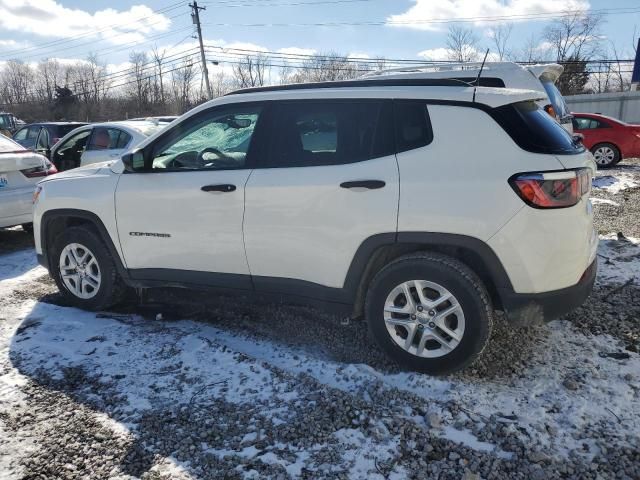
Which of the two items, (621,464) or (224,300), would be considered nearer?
(621,464)

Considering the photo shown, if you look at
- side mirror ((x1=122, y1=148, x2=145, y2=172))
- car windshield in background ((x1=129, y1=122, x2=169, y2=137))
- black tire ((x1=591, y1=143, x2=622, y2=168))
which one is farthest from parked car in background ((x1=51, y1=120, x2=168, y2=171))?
black tire ((x1=591, y1=143, x2=622, y2=168))

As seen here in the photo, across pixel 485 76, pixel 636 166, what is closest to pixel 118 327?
pixel 485 76

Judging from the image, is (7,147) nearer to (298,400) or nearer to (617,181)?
(298,400)

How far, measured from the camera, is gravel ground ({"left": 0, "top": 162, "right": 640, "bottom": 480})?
2.54 meters

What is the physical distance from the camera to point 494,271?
3000 millimetres

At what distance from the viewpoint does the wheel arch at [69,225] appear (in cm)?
427

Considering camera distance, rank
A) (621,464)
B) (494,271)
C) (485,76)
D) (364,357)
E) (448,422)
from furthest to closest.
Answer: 1. (485,76)
2. (364,357)
3. (494,271)
4. (448,422)
5. (621,464)

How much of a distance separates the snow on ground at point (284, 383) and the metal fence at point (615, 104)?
29.4 meters

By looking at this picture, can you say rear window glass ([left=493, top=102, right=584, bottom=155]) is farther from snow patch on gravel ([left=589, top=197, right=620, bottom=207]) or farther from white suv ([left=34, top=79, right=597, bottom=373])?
snow patch on gravel ([left=589, top=197, right=620, bottom=207])

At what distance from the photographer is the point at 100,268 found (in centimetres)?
440

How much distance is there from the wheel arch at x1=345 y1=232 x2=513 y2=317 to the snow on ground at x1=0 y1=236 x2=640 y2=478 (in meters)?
0.58

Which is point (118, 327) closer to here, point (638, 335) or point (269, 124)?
point (269, 124)

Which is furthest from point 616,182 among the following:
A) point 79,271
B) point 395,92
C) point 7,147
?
point 7,147

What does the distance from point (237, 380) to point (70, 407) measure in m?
1.04
